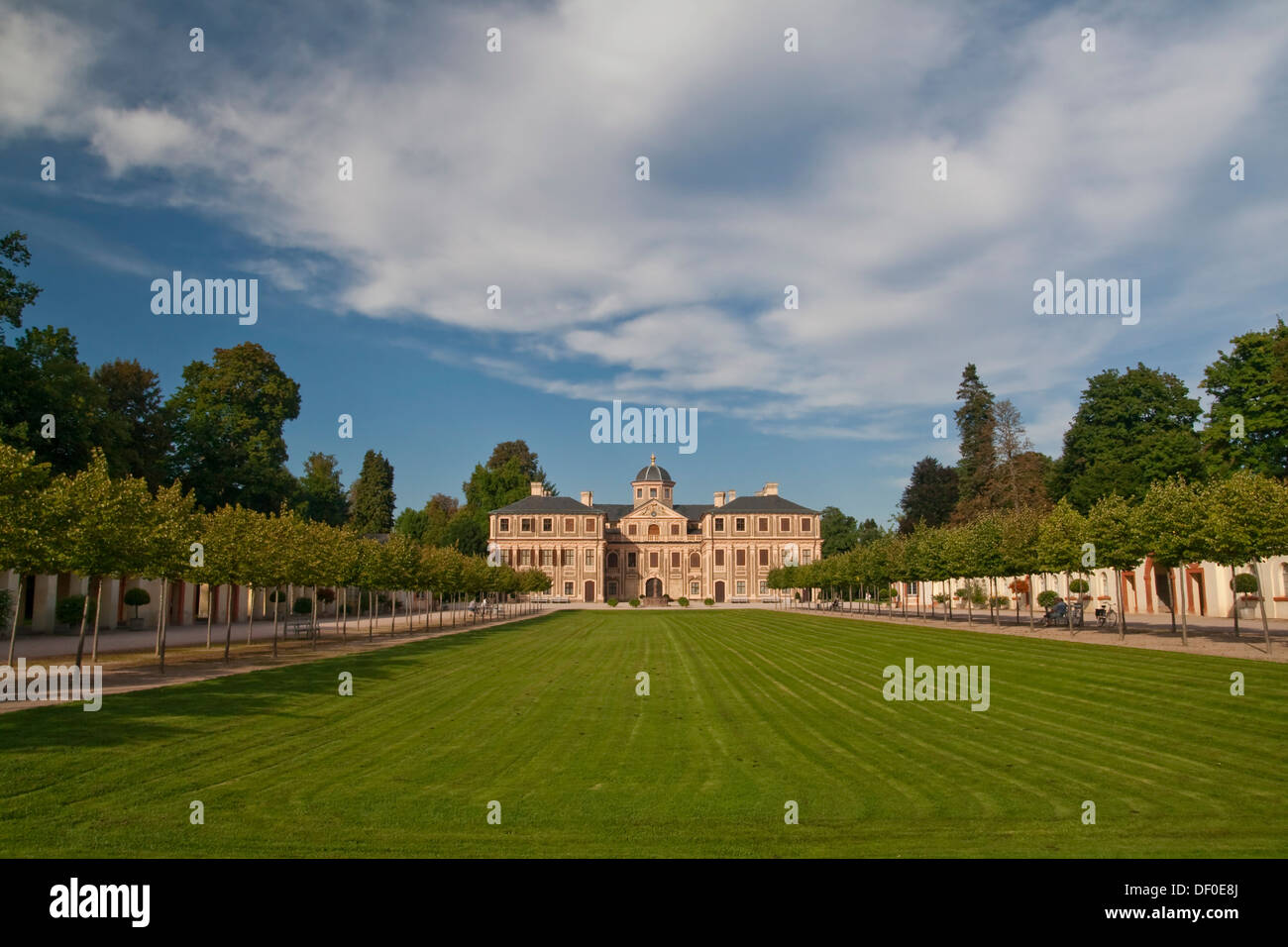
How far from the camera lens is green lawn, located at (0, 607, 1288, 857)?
908 cm

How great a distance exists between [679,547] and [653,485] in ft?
36.9

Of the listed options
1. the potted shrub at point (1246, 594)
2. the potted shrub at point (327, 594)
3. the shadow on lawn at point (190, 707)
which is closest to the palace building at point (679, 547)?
the potted shrub at point (327, 594)

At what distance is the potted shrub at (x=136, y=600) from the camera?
4444 cm

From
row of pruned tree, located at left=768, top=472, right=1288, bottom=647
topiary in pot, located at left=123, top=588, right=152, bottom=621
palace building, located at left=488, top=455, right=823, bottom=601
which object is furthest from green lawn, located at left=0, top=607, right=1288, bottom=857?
palace building, located at left=488, top=455, right=823, bottom=601

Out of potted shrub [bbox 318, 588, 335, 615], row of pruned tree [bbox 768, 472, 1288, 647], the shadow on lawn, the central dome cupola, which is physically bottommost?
potted shrub [bbox 318, 588, 335, 615]

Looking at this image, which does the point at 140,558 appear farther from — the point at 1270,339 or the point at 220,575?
the point at 1270,339

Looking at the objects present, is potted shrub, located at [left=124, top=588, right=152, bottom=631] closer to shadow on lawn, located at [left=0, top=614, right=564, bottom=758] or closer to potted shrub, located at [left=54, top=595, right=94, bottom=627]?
potted shrub, located at [left=54, top=595, right=94, bottom=627]

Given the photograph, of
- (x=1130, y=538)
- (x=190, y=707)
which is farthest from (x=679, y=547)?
(x=190, y=707)

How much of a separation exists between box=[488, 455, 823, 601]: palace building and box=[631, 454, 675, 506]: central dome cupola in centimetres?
807

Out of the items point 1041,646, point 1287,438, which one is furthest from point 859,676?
point 1287,438

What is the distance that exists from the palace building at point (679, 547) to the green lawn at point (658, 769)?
91888 millimetres

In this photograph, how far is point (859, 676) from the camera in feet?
77.5

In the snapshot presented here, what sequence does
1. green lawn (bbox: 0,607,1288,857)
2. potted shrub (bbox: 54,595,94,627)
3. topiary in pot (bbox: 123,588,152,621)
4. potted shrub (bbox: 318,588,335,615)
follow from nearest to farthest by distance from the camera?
green lawn (bbox: 0,607,1288,857) → potted shrub (bbox: 54,595,94,627) → topiary in pot (bbox: 123,588,152,621) → potted shrub (bbox: 318,588,335,615)

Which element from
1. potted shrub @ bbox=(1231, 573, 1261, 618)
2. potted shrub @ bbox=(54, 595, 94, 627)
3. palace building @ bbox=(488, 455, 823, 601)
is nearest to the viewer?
potted shrub @ bbox=(54, 595, 94, 627)
